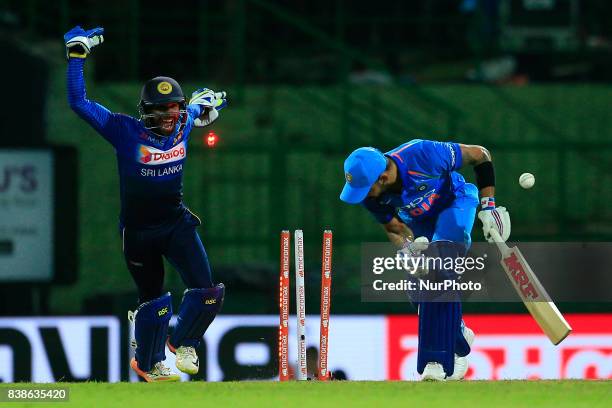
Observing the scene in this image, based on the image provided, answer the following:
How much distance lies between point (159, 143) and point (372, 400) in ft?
7.19

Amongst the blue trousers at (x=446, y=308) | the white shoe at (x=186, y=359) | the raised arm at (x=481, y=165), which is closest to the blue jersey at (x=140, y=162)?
the white shoe at (x=186, y=359)

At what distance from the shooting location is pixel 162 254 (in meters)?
11.6

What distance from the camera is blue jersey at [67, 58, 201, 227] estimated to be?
11.3 meters

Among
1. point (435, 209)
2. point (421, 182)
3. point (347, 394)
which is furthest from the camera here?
point (435, 209)

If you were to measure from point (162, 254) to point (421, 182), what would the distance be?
5.92 feet

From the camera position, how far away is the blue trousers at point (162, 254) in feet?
37.6

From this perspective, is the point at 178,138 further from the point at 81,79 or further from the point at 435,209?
the point at 435,209

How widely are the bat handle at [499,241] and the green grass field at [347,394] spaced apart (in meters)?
0.94

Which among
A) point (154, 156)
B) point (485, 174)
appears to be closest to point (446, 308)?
point (485, 174)

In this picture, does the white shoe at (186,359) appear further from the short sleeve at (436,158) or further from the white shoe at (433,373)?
the short sleeve at (436,158)

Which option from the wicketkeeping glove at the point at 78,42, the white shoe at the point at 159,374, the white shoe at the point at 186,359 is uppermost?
the wicketkeeping glove at the point at 78,42

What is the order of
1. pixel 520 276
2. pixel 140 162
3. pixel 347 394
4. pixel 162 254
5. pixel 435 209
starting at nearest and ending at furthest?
pixel 347 394, pixel 140 162, pixel 162 254, pixel 435 209, pixel 520 276

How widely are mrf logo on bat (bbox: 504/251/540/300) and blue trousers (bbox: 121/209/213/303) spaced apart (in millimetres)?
2090

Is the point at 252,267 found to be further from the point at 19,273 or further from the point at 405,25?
the point at 405,25
